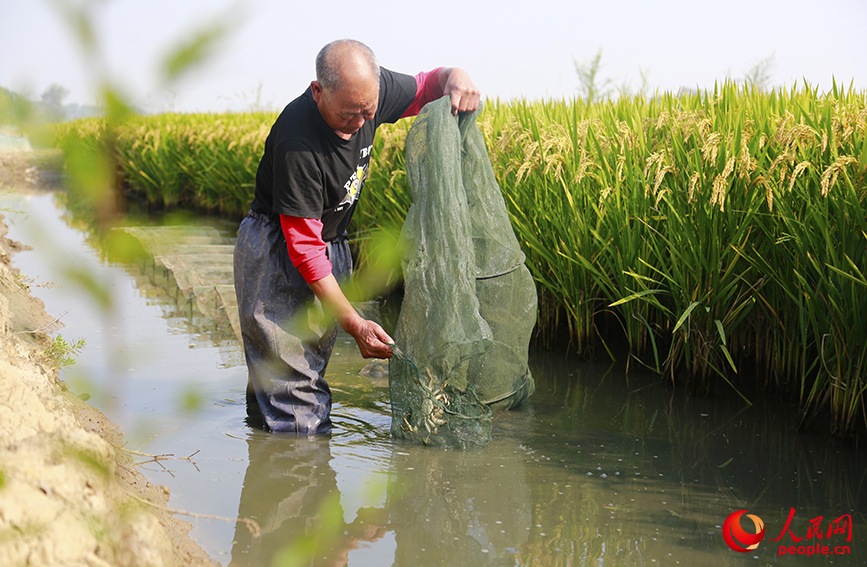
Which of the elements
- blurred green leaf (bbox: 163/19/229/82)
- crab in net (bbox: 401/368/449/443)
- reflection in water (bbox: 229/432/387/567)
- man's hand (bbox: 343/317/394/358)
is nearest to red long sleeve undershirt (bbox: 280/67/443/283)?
man's hand (bbox: 343/317/394/358)

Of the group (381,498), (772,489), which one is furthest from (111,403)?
(772,489)

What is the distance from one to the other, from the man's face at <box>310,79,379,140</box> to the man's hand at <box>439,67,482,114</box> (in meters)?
0.48

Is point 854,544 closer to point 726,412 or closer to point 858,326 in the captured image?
point 858,326

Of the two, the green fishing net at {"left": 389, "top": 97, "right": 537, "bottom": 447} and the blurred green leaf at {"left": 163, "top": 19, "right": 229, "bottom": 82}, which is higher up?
the blurred green leaf at {"left": 163, "top": 19, "right": 229, "bottom": 82}

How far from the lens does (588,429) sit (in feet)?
9.85

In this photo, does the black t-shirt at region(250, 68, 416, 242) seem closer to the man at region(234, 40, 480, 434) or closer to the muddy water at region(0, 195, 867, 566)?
the man at region(234, 40, 480, 434)

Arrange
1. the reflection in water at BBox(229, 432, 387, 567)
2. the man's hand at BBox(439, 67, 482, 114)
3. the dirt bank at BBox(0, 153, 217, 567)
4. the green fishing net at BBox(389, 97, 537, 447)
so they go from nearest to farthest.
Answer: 1. the dirt bank at BBox(0, 153, 217, 567)
2. the reflection in water at BBox(229, 432, 387, 567)
3. the green fishing net at BBox(389, 97, 537, 447)
4. the man's hand at BBox(439, 67, 482, 114)

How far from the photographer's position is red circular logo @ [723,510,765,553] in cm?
208

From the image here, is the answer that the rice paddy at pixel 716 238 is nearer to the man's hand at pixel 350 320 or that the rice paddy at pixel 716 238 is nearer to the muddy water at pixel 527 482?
the muddy water at pixel 527 482

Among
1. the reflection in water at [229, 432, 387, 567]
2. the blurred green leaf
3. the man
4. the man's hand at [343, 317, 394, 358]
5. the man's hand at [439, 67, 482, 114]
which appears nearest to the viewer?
the blurred green leaf

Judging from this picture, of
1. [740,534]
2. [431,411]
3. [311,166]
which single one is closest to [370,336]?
[431,411]

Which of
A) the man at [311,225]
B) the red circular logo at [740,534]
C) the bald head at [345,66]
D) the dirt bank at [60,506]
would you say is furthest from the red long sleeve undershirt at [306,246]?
the red circular logo at [740,534]

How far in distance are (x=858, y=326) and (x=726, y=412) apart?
78 cm

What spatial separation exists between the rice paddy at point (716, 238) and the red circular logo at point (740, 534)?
2.47ft
